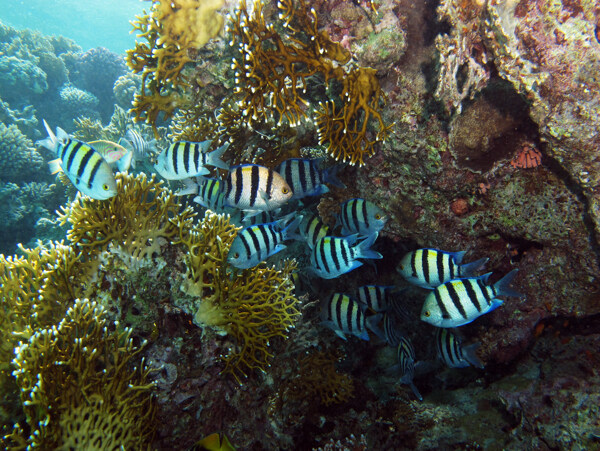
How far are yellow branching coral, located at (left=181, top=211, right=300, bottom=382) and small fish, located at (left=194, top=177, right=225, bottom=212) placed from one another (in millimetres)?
543

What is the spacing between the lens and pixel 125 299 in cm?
315

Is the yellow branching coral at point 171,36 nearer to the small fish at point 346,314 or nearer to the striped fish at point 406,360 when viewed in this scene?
the small fish at point 346,314

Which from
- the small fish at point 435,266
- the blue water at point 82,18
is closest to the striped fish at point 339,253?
the small fish at point 435,266

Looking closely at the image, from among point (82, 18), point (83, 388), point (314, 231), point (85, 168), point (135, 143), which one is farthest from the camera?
point (82, 18)

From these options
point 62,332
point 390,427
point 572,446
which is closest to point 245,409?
point 390,427

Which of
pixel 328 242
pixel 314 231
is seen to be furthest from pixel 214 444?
pixel 314 231

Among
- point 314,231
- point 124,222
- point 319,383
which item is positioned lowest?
point 319,383

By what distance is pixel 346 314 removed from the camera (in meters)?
3.69

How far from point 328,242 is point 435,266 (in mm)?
1152

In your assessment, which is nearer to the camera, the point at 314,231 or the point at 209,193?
the point at 209,193

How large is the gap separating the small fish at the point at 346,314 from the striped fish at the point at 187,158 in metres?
2.06

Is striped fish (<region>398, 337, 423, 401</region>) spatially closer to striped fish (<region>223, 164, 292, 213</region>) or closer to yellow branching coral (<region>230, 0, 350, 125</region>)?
striped fish (<region>223, 164, 292, 213</region>)

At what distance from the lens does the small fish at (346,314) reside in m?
3.67

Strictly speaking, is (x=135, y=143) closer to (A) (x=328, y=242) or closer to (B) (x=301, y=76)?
(B) (x=301, y=76)
